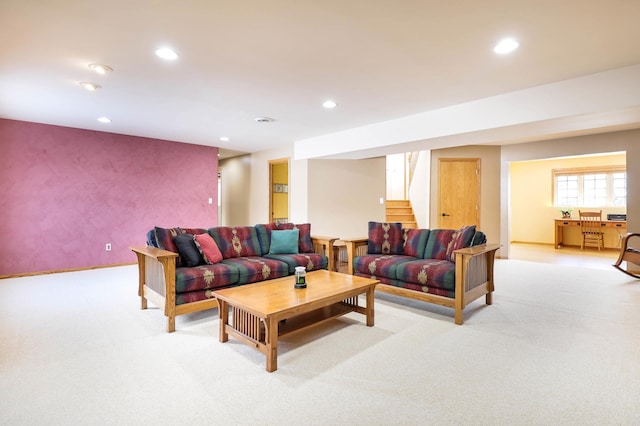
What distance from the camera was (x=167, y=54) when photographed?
106 inches

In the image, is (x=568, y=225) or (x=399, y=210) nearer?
(x=399, y=210)

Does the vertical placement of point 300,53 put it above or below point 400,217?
above

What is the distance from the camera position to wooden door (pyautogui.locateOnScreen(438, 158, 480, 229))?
6.98m

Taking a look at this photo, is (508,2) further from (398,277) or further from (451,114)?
(398,277)

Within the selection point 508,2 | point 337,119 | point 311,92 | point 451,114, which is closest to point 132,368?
point 311,92

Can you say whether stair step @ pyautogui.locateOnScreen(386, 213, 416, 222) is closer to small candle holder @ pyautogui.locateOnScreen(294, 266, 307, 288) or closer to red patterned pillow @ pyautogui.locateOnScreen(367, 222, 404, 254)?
red patterned pillow @ pyautogui.locateOnScreen(367, 222, 404, 254)

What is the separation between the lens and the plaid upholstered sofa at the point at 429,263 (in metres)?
3.16

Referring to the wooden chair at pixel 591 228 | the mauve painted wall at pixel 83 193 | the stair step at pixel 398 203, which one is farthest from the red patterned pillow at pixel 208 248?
the wooden chair at pixel 591 228

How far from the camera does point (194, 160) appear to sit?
6.71m

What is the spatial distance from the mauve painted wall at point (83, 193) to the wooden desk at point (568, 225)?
8920 millimetres

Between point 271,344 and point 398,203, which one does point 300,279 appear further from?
point 398,203

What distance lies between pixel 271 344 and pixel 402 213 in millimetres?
6561

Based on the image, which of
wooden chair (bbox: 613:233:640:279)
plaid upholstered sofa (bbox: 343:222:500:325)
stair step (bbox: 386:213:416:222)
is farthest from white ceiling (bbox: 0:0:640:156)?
stair step (bbox: 386:213:416:222)

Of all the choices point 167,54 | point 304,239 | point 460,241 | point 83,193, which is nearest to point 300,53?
point 167,54
